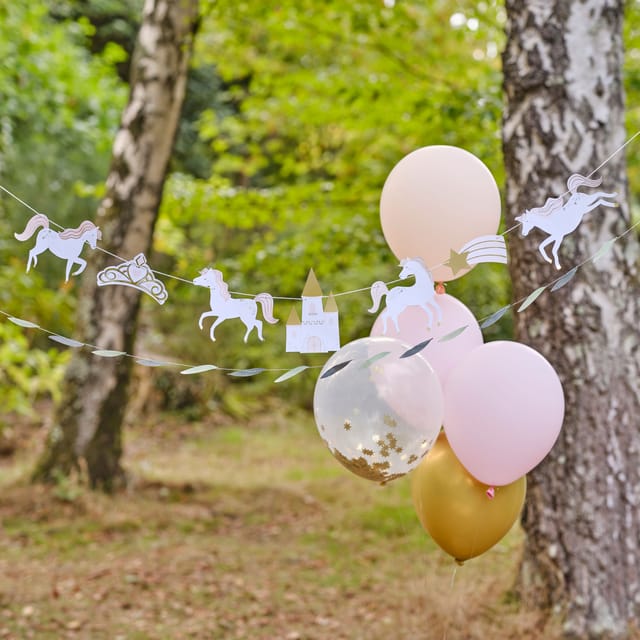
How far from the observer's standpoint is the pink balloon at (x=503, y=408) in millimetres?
1932

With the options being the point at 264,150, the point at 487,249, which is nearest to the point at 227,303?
the point at 487,249

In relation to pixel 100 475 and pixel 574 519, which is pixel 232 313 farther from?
pixel 100 475

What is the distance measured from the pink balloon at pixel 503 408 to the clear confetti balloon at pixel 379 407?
0.12 meters

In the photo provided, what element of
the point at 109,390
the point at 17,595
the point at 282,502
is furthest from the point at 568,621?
the point at 109,390

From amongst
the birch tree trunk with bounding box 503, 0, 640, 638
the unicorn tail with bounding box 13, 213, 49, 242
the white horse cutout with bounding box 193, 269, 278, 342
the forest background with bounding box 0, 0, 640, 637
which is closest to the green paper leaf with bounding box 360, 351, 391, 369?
the white horse cutout with bounding box 193, 269, 278, 342

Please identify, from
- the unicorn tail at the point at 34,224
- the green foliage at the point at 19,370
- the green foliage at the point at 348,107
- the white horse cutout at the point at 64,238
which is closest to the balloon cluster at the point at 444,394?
the white horse cutout at the point at 64,238

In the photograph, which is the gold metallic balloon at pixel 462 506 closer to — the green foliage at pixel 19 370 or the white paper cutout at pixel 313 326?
the white paper cutout at pixel 313 326

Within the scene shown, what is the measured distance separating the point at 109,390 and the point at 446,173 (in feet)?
11.7

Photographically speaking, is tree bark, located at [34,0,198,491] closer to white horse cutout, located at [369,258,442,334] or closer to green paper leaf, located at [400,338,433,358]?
white horse cutout, located at [369,258,442,334]

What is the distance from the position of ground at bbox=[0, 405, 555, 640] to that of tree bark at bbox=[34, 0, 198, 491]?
288 mm

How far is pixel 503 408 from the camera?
1.93 m

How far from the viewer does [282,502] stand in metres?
5.59

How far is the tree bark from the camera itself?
4.98m

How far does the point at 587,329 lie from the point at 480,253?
1113 millimetres
